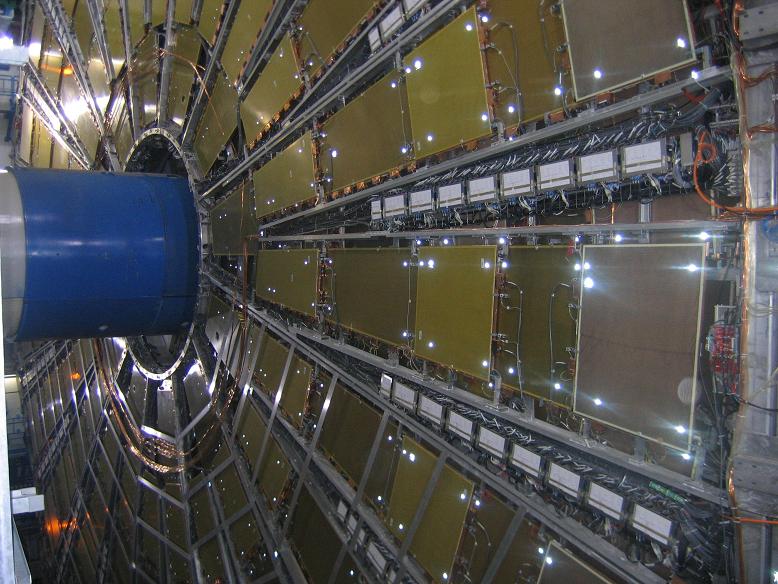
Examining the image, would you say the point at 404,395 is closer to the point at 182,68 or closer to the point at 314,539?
the point at 314,539

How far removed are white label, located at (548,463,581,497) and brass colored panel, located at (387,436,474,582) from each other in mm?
831

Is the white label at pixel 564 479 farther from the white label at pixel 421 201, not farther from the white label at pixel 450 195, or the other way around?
the white label at pixel 421 201

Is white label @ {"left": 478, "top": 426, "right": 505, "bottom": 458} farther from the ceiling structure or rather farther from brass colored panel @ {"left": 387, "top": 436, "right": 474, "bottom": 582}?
brass colored panel @ {"left": 387, "top": 436, "right": 474, "bottom": 582}

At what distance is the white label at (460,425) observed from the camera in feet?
15.0

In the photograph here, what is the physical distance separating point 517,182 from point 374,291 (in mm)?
2009

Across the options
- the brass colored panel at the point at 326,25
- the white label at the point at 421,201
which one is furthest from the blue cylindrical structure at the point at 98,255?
the white label at the point at 421,201

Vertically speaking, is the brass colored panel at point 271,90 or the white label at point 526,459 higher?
the brass colored panel at point 271,90

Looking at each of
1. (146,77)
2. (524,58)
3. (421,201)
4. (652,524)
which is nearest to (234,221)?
(146,77)

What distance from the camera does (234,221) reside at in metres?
7.75

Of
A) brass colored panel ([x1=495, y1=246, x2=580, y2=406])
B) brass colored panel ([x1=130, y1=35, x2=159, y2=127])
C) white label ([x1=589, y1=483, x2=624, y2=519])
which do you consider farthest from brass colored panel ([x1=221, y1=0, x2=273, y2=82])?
white label ([x1=589, y1=483, x2=624, y2=519])

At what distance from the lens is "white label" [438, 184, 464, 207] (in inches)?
179

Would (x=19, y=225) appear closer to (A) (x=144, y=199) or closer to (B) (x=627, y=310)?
(A) (x=144, y=199)

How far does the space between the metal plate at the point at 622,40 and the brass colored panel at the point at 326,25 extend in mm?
2195

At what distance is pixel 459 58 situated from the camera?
434 cm
